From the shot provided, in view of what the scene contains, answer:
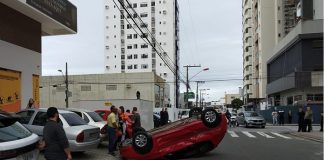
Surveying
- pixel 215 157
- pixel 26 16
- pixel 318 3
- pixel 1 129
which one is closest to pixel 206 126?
pixel 215 157

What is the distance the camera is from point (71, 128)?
44.5 feet

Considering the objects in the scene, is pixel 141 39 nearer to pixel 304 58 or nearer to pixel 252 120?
pixel 304 58

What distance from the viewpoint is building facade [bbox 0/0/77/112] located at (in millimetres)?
18359

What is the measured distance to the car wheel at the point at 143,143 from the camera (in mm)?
13953

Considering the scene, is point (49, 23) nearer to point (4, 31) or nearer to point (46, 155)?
point (4, 31)

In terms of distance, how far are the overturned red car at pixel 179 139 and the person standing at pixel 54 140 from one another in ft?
20.8

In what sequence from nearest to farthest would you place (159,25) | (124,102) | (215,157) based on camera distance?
(215,157) < (124,102) < (159,25)

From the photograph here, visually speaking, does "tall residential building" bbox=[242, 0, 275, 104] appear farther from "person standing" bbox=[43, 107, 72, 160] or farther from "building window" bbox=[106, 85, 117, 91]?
"person standing" bbox=[43, 107, 72, 160]

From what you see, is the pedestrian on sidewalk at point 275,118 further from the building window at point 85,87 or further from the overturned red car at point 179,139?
the building window at point 85,87

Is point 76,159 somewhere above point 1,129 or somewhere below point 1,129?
below

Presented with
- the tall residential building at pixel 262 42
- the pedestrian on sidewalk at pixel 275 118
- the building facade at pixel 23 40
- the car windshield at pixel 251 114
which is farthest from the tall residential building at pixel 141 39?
A: the building facade at pixel 23 40

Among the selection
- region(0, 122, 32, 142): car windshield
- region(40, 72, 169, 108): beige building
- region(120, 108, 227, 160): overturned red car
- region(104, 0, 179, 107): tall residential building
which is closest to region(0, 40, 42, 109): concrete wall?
region(120, 108, 227, 160): overturned red car

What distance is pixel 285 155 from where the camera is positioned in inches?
626

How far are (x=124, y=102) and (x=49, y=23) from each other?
20.5ft
